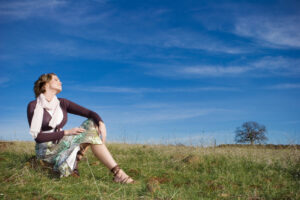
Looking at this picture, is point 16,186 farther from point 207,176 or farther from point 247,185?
point 247,185

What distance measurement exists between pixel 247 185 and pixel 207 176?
2.86 feet

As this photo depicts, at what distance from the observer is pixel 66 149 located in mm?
4902

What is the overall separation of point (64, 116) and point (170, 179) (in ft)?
7.96

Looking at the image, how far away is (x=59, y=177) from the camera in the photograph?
492 centimetres

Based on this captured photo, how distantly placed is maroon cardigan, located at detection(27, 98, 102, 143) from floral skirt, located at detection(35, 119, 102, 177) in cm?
15

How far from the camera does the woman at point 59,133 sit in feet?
15.9

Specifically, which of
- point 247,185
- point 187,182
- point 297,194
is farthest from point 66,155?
point 297,194

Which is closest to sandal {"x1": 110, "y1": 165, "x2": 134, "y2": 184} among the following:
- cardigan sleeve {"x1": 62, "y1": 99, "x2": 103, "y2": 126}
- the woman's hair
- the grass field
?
the grass field

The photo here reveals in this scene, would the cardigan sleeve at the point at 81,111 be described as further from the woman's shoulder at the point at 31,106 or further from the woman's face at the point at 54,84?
the woman's shoulder at the point at 31,106

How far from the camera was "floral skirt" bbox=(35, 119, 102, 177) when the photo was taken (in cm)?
483

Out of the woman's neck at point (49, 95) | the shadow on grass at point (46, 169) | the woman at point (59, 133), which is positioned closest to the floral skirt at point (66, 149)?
the woman at point (59, 133)

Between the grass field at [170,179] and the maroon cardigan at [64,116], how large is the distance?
689 millimetres

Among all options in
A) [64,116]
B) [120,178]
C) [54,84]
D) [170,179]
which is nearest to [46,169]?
[64,116]

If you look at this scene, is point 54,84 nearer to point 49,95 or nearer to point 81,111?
point 49,95
